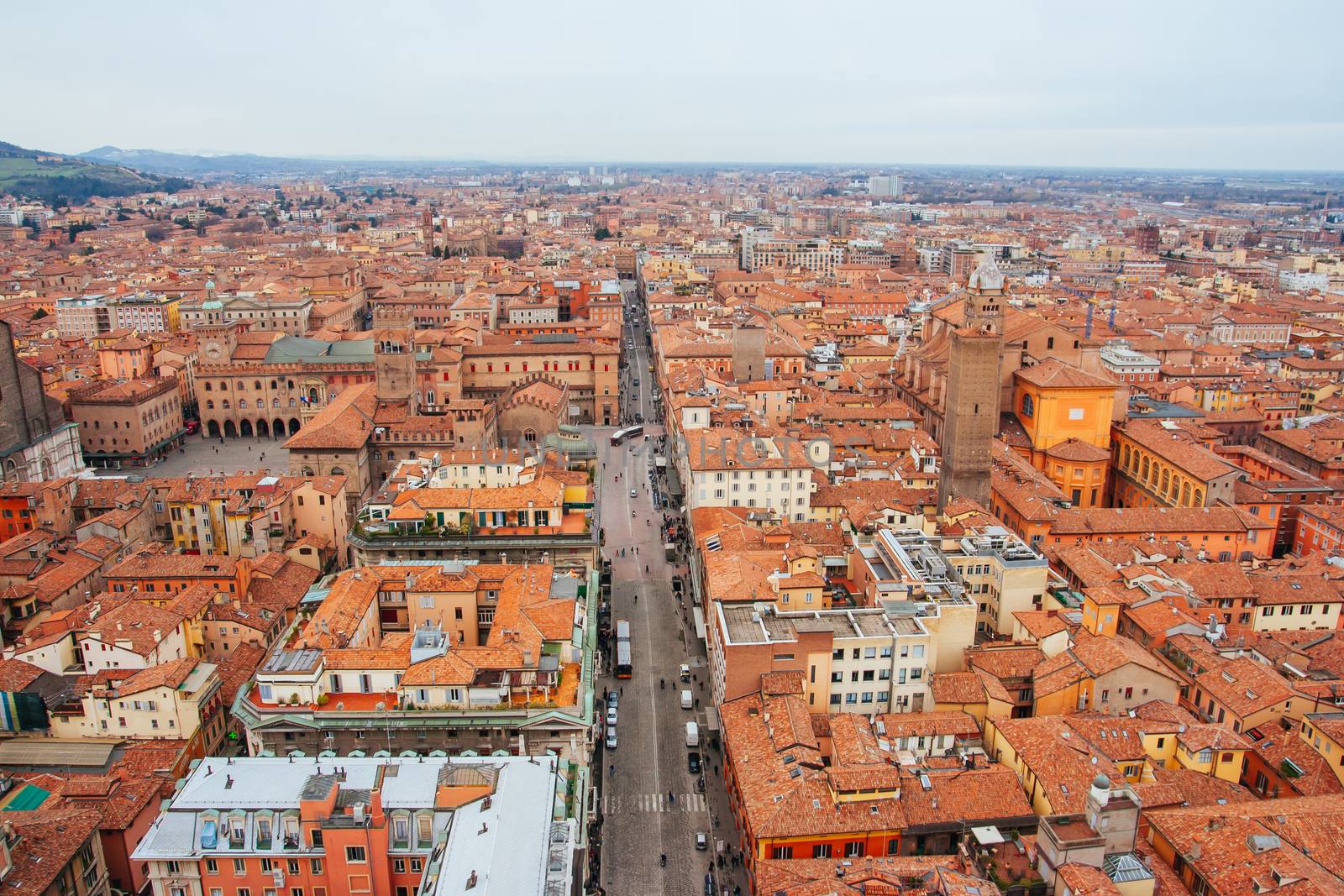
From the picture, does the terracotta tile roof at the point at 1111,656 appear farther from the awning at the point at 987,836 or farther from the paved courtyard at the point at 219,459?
the paved courtyard at the point at 219,459

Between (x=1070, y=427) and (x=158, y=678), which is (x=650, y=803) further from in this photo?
(x=1070, y=427)

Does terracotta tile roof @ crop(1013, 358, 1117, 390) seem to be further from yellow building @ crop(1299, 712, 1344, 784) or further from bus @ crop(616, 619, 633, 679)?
bus @ crop(616, 619, 633, 679)

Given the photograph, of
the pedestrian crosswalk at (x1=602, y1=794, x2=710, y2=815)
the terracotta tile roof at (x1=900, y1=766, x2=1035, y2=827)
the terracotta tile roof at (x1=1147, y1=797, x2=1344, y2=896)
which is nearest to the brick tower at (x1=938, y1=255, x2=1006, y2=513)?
the terracotta tile roof at (x1=900, y1=766, x2=1035, y2=827)

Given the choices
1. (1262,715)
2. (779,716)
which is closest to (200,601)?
(779,716)

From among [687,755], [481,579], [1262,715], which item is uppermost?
[481,579]

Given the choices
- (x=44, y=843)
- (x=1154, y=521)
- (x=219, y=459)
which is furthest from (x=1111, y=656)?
(x=219, y=459)

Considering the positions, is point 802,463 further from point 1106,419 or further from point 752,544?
point 1106,419

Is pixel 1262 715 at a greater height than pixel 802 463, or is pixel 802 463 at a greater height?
pixel 802 463
